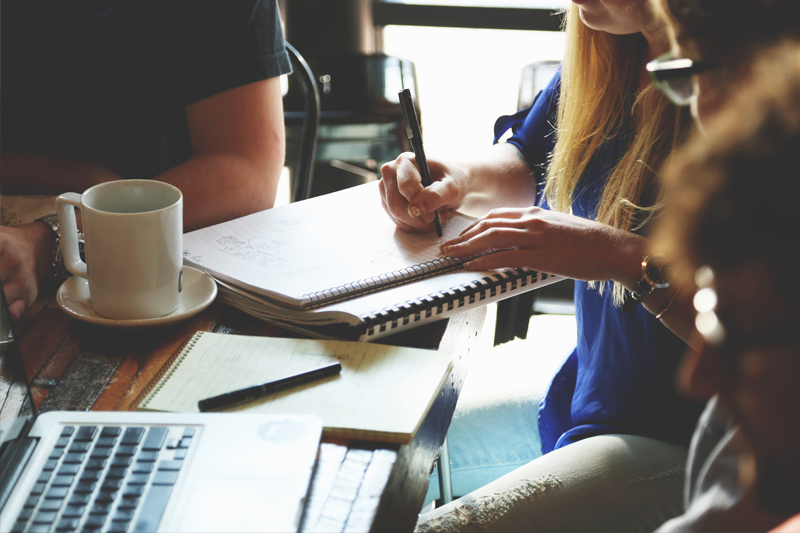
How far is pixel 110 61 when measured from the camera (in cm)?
109

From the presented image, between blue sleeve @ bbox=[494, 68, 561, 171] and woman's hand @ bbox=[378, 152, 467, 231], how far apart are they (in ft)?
0.91

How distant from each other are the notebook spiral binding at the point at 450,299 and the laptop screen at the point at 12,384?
306mm

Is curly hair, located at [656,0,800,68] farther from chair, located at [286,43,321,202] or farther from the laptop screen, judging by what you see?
chair, located at [286,43,321,202]

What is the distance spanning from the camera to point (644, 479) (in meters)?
0.77

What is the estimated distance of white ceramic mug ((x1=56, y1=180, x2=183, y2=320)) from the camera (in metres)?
A: 0.63

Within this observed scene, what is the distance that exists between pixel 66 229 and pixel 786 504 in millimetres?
691

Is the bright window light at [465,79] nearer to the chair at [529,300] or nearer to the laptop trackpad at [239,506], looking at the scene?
the chair at [529,300]

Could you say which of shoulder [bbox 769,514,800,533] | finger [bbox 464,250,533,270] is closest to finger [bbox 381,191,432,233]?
finger [bbox 464,250,533,270]

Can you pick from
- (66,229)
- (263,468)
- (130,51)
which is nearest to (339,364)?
(263,468)

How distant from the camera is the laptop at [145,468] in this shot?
422mm

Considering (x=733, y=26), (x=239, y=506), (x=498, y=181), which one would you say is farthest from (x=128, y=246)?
(x=498, y=181)

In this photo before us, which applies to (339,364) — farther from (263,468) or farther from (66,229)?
(66,229)

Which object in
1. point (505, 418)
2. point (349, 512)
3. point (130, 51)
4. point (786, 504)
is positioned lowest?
point (505, 418)

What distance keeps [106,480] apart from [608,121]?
900mm
